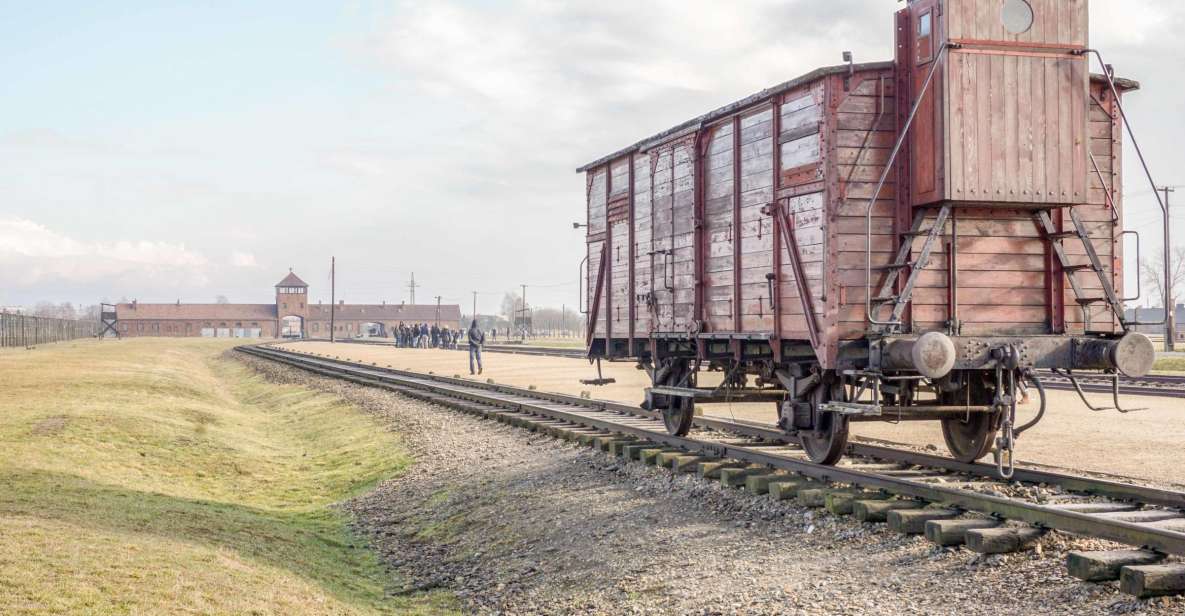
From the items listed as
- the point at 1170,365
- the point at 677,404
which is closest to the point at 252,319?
the point at 1170,365

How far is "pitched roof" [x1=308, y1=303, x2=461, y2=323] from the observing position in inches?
6339

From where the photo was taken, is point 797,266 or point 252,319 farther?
point 252,319

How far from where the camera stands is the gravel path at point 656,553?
607 centimetres

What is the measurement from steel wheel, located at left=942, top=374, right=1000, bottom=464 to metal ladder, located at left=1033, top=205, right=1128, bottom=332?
1208 mm

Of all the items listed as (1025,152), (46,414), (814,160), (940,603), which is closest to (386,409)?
(46,414)

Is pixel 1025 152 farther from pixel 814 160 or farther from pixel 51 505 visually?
pixel 51 505

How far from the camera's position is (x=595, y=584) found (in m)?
7.46

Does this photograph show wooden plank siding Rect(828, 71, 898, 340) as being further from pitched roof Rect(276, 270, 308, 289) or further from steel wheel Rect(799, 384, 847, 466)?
pitched roof Rect(276, 270, 308, 289)

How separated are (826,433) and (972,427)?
64.9 inches

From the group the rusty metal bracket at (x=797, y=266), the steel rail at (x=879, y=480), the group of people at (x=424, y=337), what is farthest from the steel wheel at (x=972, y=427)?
the group of people at (x=424, y=337)

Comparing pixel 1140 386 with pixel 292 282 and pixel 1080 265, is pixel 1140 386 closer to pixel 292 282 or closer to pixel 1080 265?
pixel 1080 265

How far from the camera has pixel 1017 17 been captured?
917 centimetres

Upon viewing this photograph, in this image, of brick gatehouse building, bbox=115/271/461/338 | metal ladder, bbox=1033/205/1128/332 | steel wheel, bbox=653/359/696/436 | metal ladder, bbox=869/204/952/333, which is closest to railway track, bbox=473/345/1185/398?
steel wheel, bbox=653/359/696/436

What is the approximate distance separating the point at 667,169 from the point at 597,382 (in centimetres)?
393
